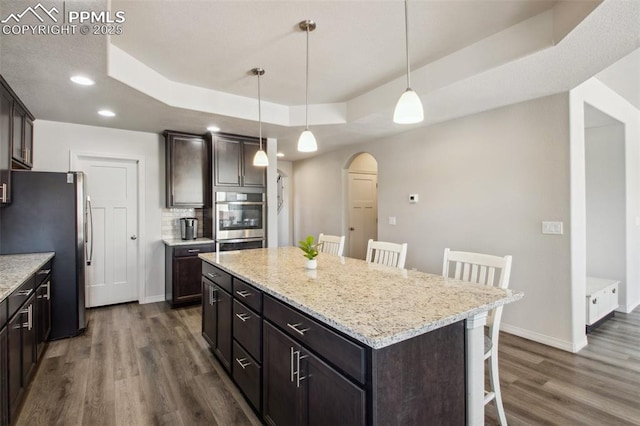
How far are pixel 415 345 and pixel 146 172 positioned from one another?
14.5 ft

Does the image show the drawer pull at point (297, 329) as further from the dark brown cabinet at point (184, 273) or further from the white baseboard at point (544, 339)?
the dark brown cabinet at point (184, 273)

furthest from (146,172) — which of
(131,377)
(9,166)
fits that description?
(131,377)

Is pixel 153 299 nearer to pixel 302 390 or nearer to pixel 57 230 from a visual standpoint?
pixel 57 230

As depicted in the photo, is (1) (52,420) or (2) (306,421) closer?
(2) (306,421)

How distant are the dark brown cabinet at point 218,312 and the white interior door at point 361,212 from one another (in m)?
3.42

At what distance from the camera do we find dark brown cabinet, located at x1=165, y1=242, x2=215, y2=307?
414 centimetres

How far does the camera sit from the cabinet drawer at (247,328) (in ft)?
6.30

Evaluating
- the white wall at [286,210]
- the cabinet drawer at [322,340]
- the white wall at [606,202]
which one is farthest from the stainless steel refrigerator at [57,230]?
the white wall at [606,202]

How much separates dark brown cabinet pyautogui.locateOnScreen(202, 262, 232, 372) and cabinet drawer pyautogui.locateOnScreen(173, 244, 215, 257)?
1.41 m

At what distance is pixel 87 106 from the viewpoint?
131 inches

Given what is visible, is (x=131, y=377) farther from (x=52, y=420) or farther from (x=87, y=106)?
(x=87, y=106)

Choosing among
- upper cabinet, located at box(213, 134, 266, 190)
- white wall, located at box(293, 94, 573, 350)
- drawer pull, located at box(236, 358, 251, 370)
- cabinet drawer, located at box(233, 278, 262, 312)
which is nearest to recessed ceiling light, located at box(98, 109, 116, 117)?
upper cabinet, located at box(213, 134, 266, 190)

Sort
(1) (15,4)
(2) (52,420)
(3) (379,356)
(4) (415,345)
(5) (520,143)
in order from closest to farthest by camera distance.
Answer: (3) (379,356)
(4) (415,345)
(1) (15,4)
(2) (52,420)
(5) (520,143)

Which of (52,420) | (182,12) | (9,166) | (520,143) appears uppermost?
(182,12)
